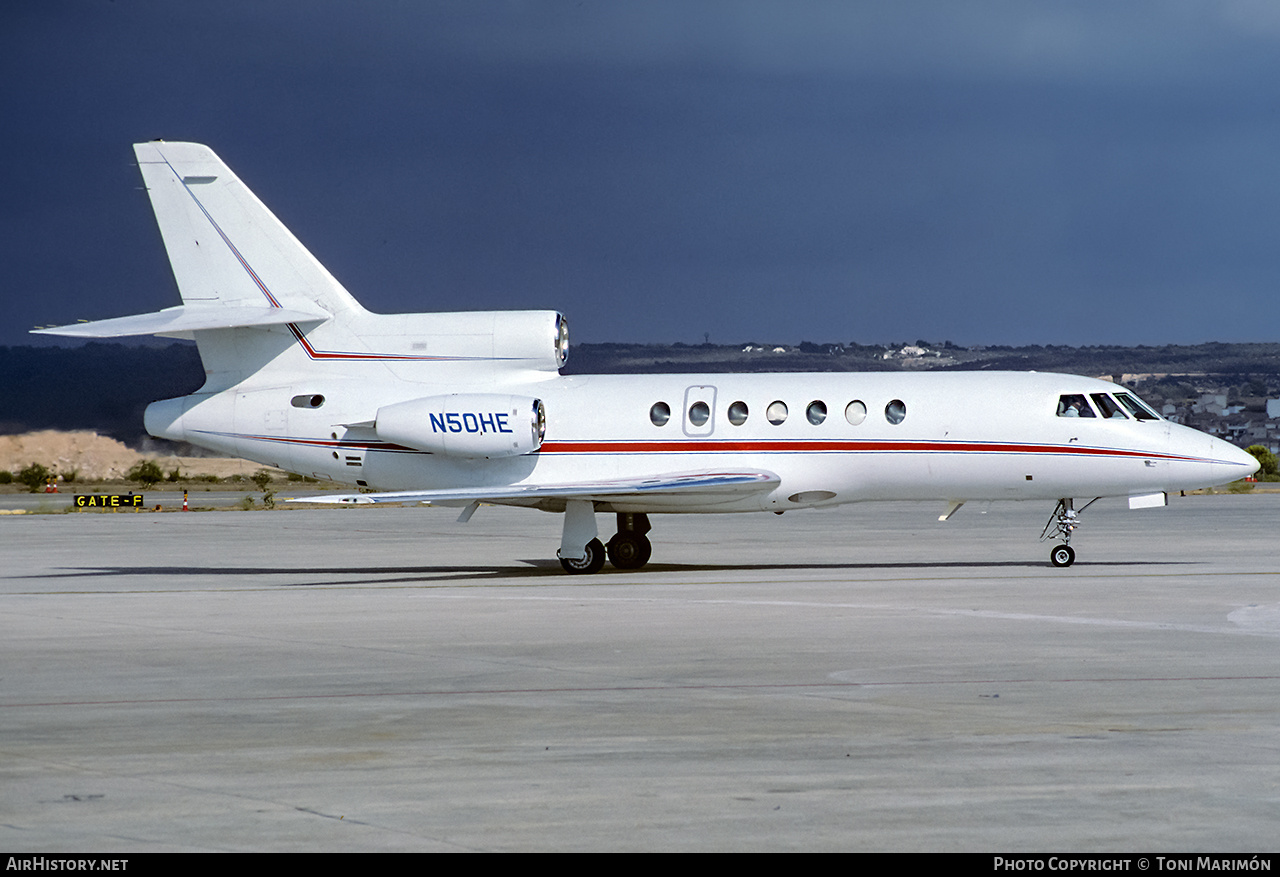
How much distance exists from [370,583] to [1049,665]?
1220 centimetres

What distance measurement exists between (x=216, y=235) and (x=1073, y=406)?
47.0 ft

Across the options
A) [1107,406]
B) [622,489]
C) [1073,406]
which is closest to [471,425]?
[622,489]

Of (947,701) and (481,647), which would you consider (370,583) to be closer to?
(481,647)

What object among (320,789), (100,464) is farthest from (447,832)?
(100,464)

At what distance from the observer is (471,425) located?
895 inches

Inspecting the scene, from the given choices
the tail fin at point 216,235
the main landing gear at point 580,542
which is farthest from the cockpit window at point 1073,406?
the tail fin at point 216,235

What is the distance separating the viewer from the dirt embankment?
247 ft

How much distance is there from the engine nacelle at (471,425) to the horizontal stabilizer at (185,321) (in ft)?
8.46

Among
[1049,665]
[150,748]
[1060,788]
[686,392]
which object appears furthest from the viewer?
[686,392]

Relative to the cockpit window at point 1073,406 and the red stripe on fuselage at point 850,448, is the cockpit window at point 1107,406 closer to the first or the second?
the cockpit window at point 1073,406

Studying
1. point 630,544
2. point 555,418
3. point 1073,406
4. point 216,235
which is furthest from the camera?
point 630,544

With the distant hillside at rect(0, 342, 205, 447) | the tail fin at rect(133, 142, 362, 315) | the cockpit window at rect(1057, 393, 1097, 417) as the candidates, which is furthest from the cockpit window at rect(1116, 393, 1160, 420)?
the distant hillside at rect(0, 342, 205, 447)

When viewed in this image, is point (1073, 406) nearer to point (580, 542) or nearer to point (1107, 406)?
point (1107, 406)

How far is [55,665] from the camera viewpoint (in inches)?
510
